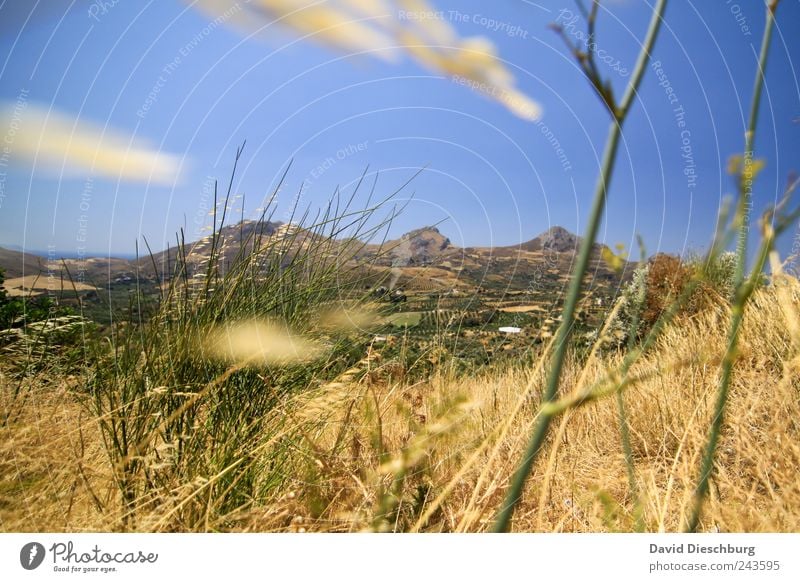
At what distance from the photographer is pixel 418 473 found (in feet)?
5.03

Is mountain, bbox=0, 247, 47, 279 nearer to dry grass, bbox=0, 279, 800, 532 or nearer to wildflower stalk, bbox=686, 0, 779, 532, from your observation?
dry grass, bbox=0, 279, 800, 532

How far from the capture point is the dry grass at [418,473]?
1.34m

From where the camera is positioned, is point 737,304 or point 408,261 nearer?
point 737,304

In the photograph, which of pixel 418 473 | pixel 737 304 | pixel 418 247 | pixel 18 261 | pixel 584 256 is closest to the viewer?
pixel 584 256

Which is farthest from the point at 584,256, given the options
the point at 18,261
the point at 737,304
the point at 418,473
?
the point at 18,261

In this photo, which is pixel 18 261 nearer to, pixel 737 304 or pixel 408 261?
pixel 408 261

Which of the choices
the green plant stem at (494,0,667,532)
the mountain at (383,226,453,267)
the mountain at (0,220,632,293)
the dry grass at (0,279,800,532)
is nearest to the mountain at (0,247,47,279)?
the mountain at (0,220,632,293)

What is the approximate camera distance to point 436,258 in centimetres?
207

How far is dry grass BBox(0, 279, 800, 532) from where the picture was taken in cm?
134

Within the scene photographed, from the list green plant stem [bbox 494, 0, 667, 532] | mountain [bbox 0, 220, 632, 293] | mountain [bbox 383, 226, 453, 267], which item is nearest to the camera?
green plant stem [bbox 494, 0, 667, 532]

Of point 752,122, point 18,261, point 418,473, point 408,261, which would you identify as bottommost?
point 418,473

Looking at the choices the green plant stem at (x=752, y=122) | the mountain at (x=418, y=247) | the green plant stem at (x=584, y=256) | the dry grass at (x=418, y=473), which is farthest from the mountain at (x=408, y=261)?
the green plant stem at (x=584, y=256)

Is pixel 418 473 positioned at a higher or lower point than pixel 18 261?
lower

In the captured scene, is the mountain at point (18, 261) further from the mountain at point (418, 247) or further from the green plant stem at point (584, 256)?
the green plant stem at point (584, 256)
